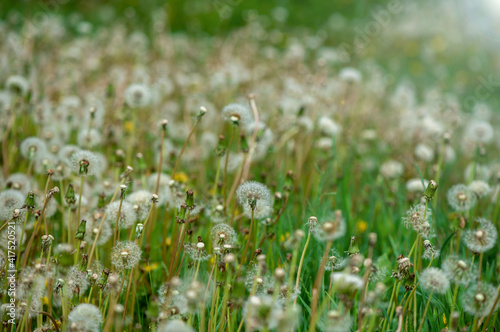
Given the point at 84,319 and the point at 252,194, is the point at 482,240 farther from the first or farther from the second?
the point at 84,319

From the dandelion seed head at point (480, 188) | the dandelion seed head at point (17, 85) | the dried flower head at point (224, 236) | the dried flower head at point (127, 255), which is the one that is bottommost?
the dried flower head at point (127, 255)

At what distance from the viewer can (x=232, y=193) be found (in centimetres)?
202

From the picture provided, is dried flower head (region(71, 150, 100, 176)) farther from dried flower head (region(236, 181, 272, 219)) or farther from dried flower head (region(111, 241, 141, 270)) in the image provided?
dried flower head (region(236, 181, 272, 219))

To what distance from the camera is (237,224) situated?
2117 mm

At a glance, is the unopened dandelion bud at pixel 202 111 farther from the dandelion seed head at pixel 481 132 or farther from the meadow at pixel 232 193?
the dandelion seed head at pixel 481 132

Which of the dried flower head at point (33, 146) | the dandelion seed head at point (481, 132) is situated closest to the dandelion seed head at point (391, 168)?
the dandelion seed head at point (481, 132)

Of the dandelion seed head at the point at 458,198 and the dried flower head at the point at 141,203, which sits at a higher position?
the dandelion seed head at the point at 458,198

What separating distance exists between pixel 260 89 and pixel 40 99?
1.71m

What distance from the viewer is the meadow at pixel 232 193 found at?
1.34m

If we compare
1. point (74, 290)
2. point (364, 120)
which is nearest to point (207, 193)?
point (74, 290)

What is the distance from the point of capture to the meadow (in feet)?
4.41

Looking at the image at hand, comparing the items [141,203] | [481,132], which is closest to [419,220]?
[141,203]

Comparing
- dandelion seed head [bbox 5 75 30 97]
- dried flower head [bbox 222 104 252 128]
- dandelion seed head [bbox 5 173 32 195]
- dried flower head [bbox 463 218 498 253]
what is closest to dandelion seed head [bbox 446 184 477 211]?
dried flower head [bbox 463 218 498 253]

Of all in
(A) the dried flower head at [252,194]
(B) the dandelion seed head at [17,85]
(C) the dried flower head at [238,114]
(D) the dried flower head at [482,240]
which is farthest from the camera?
(B) the dandelion seed head at [17,85]
